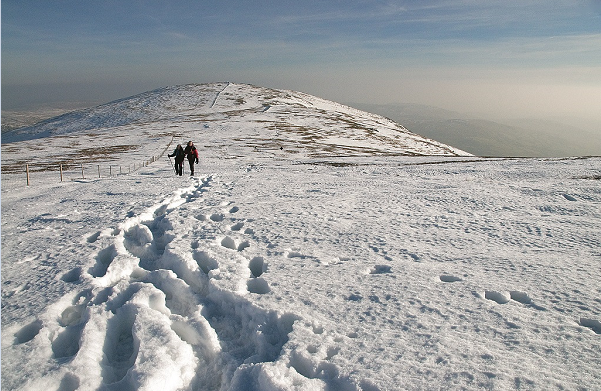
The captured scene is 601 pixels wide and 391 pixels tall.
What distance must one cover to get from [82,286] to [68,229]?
404 centimetres

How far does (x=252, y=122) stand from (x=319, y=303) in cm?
7875

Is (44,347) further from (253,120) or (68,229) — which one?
(253,120)

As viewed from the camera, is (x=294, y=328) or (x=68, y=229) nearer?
(x=294, y=328)

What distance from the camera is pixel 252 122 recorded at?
8094cm

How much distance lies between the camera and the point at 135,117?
101m

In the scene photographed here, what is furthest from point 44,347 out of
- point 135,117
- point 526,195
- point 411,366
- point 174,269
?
point 135,117

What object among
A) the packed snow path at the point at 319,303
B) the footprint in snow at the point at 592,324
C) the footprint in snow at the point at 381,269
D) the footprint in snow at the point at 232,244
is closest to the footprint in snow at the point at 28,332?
the packed snow path at the point at 319,303

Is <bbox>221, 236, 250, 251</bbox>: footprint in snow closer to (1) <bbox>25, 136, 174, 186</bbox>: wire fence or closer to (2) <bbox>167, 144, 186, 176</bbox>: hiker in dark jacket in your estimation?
(2) <bbox>167, 144, 186, 176</bbox>: hiker in dark jacket

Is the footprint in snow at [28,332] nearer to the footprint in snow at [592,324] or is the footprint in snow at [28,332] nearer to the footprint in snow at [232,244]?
the footprint in snow at [232,244]

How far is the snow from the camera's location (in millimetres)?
4305

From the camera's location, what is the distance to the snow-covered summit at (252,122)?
58594mm

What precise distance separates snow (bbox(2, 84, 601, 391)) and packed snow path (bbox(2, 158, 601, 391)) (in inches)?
1.1

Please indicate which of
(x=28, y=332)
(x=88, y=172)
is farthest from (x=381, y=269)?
(x=88, y=172)

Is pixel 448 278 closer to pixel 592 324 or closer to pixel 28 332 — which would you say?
pixel 592 324
